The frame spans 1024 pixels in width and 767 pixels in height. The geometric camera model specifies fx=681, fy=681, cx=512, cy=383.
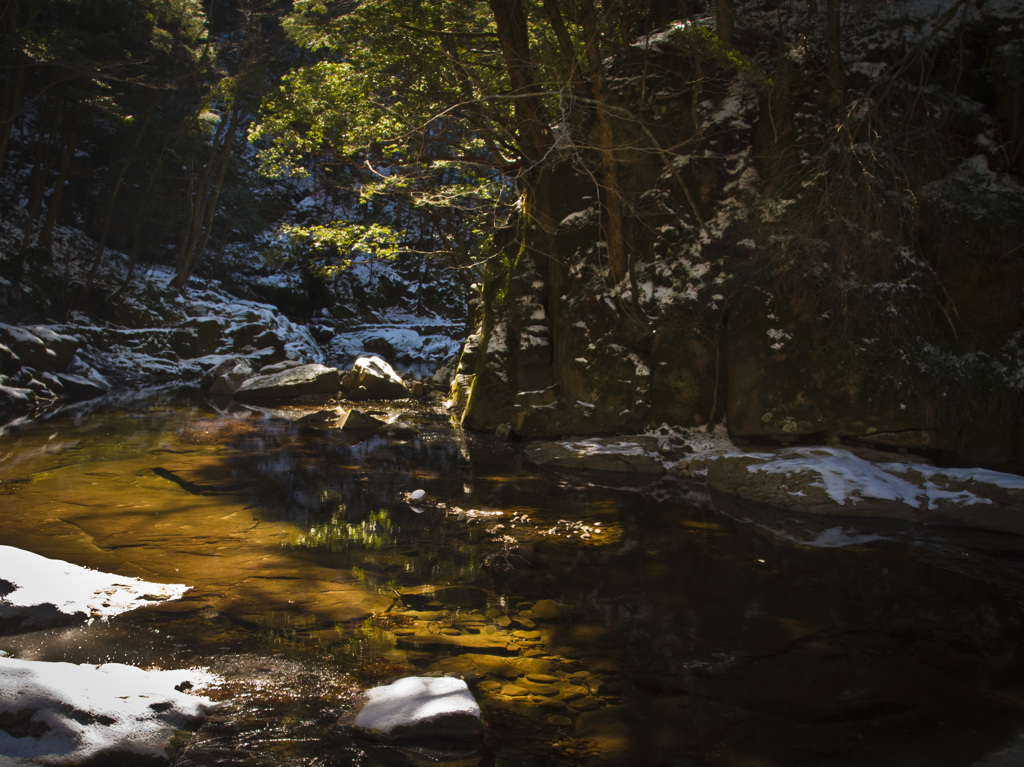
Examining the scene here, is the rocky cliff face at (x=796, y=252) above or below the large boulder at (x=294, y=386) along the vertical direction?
above

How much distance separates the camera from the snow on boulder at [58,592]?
374cm

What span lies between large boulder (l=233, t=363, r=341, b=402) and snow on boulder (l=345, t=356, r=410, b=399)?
52 centimetres

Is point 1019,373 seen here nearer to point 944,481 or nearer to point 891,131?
point 944,481

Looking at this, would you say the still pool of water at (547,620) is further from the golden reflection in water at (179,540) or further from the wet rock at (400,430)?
the wet rock at (400,430)

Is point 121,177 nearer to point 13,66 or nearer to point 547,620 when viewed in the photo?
point 13,66

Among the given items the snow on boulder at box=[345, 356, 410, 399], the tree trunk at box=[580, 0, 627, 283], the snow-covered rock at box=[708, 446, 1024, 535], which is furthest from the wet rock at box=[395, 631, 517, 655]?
the snow on boulder at box=[345, 356, 410, 399]

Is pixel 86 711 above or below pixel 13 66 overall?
below

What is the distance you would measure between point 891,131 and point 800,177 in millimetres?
1327

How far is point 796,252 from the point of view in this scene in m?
8.37

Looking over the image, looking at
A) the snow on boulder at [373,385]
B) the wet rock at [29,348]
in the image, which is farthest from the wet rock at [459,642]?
the wet rock at [29,348]

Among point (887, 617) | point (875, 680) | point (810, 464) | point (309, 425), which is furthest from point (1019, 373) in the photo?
point (309, 425)

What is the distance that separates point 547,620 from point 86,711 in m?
2.48

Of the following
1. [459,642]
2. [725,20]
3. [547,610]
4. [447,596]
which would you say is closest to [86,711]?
[459,642]

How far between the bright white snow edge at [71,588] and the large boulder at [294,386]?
1207 centimetres
